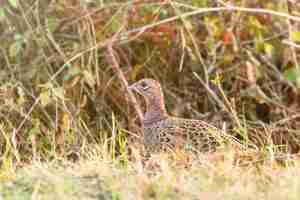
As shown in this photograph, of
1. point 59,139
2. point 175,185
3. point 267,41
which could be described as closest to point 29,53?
point 59,139

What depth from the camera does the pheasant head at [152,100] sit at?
20.1ft

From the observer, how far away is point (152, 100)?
6348mm

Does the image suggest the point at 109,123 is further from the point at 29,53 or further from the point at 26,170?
the point at 26,170

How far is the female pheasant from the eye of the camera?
5.25 meters

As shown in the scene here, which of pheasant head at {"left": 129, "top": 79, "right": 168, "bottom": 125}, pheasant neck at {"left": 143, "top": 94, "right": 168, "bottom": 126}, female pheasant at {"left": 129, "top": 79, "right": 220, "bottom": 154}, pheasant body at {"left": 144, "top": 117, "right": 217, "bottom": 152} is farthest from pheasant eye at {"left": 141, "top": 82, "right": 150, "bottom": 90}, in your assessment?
pheasant body at {"left": 144, "top": 117, "right": 217, "bottom": 152}

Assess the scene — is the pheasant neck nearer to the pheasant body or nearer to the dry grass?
the pheasant body

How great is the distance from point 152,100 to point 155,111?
0.49 ft

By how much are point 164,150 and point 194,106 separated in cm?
233

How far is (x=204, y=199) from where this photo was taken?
365 centimetres

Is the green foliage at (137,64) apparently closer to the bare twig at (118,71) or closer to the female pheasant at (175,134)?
the bare twig at (118,71)

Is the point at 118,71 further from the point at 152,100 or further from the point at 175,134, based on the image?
the point at 175,134

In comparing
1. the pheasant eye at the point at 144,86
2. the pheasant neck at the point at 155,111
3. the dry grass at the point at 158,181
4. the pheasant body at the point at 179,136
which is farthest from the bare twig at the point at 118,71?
the dry grass at the point at 158,181

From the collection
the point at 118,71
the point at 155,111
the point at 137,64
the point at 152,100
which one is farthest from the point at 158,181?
the point at 137,64

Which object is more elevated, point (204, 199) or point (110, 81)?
point (110, 81)
